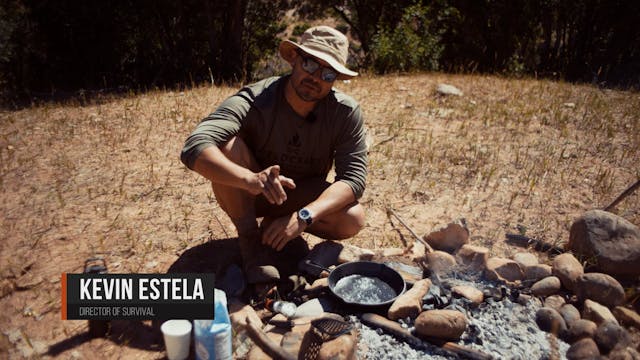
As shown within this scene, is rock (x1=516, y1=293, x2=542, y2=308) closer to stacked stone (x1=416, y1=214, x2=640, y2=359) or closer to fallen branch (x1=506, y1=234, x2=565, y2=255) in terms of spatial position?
stacked stone (x1=416, y1=214, x2=640, y2=359)

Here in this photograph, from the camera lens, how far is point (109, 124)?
6.11m

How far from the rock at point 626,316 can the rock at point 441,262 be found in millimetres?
996

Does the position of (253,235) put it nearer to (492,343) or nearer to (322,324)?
(322,324)

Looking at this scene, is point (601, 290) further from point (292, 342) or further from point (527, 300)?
point (292, 342)

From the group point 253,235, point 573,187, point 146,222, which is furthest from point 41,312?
point 573,187

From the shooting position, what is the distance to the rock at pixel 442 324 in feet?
8.25

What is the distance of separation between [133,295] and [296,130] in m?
1.51

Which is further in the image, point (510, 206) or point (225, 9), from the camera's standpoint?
point (225, 9)

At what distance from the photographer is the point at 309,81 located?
10.2ft

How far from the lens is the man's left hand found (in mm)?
2918

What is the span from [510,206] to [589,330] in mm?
1800

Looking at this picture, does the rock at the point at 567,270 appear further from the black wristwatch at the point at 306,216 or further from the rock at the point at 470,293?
the black wristwatch at the point at 306,216

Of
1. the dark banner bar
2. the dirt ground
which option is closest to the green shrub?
the dirt ground

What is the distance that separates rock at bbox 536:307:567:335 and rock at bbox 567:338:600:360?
0.15 metres
